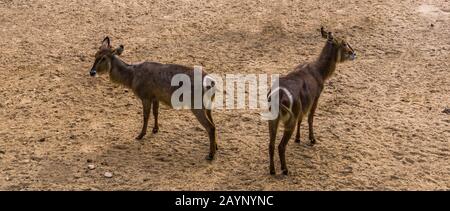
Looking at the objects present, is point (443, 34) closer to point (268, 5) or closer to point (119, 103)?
point (268, 5)

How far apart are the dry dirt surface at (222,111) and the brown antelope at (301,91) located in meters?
0.54

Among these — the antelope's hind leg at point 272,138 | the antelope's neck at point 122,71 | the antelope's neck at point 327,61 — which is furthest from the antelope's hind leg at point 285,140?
the antelope's neck at point 122,71

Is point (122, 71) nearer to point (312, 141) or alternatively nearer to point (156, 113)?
point (156, 113)

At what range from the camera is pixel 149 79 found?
875 cm

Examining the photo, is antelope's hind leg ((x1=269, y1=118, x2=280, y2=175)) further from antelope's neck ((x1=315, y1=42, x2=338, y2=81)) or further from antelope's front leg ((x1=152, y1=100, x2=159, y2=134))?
antelope's front leg ((x1=152, y1=100, x2=159, y2=134))

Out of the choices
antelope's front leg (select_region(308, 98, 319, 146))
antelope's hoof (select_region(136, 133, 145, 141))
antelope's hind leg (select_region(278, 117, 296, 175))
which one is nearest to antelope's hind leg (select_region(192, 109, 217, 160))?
antelope's hind leg (select_region(278, 117, 296, 175))

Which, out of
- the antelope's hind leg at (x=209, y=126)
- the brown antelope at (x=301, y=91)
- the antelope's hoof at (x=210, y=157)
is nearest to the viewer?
the brown antelope at (x=301, y=91)

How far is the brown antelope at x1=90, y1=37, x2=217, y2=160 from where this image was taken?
332 inches

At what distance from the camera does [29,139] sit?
894 cm

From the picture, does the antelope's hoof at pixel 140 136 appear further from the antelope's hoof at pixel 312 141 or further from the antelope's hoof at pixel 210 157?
the antelope's hoof at pixel 312 141

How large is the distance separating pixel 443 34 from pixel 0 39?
9.22 m

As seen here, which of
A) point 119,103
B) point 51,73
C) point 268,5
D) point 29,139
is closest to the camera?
point 29,139

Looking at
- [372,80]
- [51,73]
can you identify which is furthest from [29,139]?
[372,80]

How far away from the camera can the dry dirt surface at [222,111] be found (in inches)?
322
